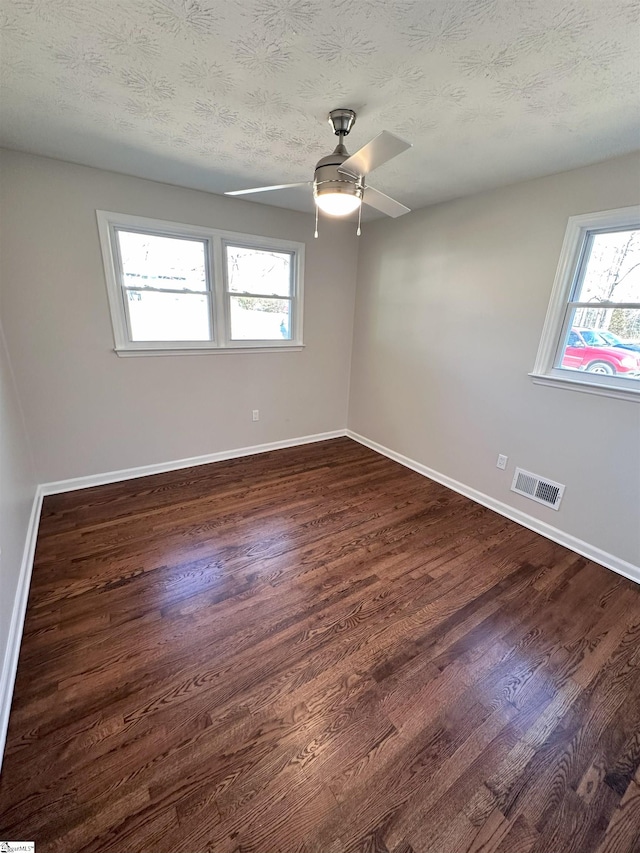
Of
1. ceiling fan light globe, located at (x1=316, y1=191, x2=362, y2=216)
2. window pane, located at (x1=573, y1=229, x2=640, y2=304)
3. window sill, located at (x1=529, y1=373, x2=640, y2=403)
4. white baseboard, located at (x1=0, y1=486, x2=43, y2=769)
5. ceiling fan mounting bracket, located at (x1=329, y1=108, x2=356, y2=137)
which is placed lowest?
white baseboard, located at (x1=0, y1=486, x2=43, y2=769)

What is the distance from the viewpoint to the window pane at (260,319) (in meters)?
3.43

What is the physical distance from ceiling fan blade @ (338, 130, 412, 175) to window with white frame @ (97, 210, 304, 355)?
6.44 feet

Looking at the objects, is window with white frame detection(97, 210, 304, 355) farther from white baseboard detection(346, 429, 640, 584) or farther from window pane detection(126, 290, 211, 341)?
white baseboard detection(346, 429, 640, 584)

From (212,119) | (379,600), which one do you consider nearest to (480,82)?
(212,119)

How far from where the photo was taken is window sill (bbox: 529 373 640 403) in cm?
214

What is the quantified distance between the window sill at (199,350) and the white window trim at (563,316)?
93.0 inches

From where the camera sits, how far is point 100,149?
2199 mm

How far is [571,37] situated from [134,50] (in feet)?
5.43

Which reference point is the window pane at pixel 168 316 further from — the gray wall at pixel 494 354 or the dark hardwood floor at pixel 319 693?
the gray wall at pixel 494 354

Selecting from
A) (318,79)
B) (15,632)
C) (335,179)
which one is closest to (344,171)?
(335,179)

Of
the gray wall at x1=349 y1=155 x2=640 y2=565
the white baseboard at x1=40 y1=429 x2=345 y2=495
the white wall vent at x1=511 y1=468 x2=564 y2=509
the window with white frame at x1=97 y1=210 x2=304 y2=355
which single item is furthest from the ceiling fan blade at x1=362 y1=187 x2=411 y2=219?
the white baseboard at x1=40 y1=429 x2=345 y2=495

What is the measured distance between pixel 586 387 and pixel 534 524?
3.68 feet

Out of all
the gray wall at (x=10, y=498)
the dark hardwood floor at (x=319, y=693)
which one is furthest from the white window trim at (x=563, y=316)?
the gray wall at (x=10, y=498)

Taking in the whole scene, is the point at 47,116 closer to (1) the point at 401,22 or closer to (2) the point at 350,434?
(1) the point at 401,22
